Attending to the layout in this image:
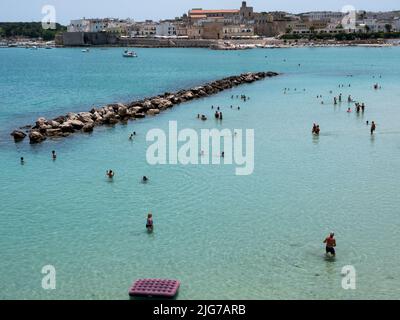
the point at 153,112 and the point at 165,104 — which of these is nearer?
the point at 153,112

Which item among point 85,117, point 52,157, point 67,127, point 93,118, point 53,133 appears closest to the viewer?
point 52,157

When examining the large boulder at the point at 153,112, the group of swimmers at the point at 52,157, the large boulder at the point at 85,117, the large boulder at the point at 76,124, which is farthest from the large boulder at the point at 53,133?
the large boulder at the point at 153,112

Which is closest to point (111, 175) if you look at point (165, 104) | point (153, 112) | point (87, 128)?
point (87, 128)

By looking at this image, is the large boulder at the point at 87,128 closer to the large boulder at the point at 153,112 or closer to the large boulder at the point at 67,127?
the large boulder at the point at 67,127

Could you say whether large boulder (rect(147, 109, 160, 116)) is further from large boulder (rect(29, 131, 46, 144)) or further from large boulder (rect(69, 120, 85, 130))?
large boulder (rect(29, 131, 46, 144))

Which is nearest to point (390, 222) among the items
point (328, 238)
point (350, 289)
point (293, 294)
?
point (328, 238)

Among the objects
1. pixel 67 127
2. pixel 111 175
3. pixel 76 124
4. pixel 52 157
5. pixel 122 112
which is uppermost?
pixel 122 112

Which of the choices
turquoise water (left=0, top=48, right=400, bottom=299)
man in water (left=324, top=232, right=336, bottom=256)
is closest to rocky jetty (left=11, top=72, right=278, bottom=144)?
turquoise water (left=0, top=48, right=400, bottom=299)

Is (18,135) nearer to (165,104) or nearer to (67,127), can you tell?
(67,127)

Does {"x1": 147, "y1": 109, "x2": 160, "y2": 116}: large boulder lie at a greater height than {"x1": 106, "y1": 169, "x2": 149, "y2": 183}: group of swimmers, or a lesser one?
greater

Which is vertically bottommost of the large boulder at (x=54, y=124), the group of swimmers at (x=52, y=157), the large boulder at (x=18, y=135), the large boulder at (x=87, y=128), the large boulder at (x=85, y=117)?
the group of swimmers at (x=52, y=157)
